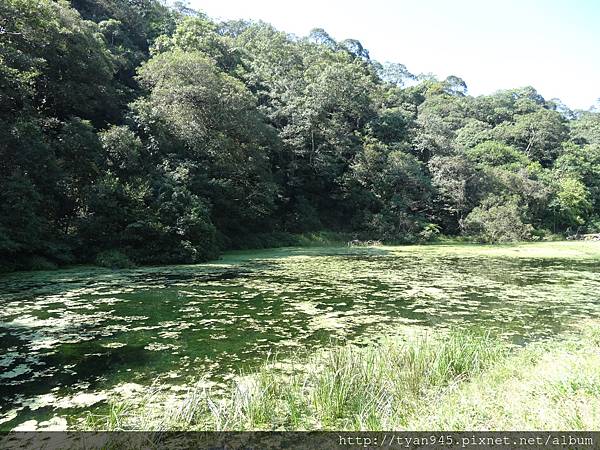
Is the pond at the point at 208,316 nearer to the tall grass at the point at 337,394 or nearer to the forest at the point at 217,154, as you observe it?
the tall grass at the point at 337,394

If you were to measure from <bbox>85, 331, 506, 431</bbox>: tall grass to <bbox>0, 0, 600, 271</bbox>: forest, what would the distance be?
33.3ft

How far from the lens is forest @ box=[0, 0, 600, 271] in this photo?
45.0 ft

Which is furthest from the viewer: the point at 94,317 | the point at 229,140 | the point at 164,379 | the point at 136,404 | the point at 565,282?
the point at 229,140

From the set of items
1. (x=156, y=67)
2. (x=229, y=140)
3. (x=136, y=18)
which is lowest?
(x=229, y=140)

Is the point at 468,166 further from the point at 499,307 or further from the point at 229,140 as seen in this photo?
the point at 499,307

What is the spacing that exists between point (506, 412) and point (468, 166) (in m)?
29.9

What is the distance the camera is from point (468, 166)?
30.1 meters

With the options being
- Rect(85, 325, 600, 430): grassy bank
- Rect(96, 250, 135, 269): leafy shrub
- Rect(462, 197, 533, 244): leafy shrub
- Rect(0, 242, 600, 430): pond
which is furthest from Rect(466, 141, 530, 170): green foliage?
Rect(85, 325, 600, 430): grassy bank

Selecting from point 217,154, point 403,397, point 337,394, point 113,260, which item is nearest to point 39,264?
point 113,260

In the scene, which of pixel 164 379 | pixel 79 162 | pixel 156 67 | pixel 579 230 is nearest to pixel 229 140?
pixel 156 67

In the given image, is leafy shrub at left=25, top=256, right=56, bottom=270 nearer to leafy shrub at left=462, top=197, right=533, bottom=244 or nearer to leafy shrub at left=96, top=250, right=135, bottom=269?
leafy shrub at left=96, top=250, right=135, bottom=269

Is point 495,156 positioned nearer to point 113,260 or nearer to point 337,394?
point 113,260

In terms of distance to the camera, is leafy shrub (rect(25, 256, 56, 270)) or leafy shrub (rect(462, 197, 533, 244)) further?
leafy shrub (rect(462, 197, 533, 244))

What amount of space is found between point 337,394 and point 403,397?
64 centimetres
